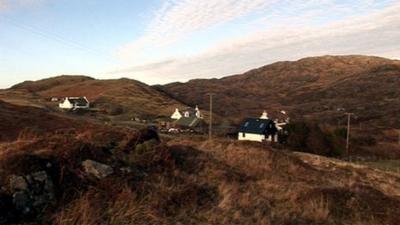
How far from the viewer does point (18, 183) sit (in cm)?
839

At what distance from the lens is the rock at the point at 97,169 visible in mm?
9695

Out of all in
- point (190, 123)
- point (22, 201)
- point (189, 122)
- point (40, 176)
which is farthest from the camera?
point (189, 122)

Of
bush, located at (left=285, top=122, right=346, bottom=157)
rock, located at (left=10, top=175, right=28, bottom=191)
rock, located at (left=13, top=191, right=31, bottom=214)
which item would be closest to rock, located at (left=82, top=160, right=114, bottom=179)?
rock, located at (left=10, top=175, right=28, bottom=191)

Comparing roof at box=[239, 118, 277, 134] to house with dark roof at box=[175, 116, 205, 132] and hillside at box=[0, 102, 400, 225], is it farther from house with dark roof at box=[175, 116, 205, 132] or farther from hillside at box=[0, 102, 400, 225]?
hillside at box=[0, 102, 400, 225]

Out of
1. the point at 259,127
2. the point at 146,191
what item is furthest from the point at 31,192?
the point at 259,127

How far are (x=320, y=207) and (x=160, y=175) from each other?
379 cm

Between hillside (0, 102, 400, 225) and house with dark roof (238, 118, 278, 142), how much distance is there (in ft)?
277

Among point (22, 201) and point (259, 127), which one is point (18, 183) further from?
point (259, 127)

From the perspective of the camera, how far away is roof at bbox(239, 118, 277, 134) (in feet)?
324

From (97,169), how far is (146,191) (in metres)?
1.17

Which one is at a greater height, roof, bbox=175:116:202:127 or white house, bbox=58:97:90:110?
white house, bbox=58:97:90:110

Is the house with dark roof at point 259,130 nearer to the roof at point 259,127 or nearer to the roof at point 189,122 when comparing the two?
the roof at point 259,127

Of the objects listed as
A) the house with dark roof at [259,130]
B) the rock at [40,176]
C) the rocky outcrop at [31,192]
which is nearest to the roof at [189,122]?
the house with dark roof at [259,130]

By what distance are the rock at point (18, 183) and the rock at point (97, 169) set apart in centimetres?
148
